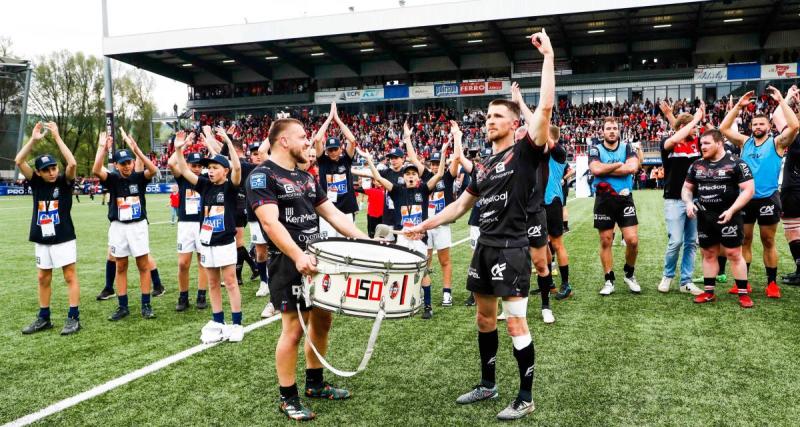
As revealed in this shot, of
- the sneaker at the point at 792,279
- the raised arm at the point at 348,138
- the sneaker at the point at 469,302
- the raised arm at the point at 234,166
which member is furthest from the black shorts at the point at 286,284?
the sneaker at the point at 792,279

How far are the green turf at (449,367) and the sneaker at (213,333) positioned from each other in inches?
5.0

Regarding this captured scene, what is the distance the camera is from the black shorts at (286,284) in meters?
3.95

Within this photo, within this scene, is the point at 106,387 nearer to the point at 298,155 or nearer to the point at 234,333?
the point at 234,333

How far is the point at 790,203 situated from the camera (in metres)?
7.64

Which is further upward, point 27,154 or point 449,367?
point 27,154

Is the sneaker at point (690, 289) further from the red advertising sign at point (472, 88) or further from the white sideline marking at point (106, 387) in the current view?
the red advertising sign at point (472, 88)

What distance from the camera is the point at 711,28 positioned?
40.3m

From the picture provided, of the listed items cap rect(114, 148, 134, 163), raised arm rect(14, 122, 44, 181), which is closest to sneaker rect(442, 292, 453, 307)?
cap rect(114, 148, 134, 163)

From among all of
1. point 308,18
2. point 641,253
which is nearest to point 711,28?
point 308,18

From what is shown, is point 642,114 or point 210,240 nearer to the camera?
point 210,240

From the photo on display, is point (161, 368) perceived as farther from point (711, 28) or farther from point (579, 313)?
point (711, 28)

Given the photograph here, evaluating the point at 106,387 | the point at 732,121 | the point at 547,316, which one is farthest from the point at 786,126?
the point at 106,387

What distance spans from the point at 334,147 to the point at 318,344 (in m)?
4.71

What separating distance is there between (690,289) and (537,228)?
9.04ft
